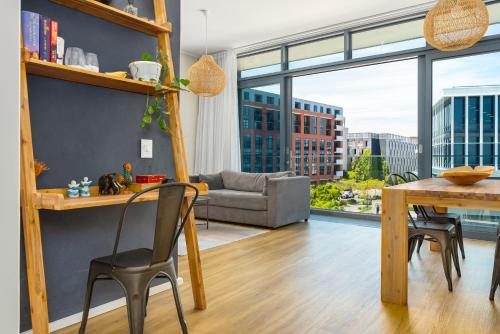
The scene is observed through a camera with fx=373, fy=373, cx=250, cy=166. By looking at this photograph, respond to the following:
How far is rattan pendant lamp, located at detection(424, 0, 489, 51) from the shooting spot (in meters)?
2.75

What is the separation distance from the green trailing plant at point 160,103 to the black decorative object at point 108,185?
45 cm

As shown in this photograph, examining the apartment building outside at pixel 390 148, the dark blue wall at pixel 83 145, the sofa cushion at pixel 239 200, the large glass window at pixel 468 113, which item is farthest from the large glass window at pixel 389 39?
the dark blue wall at pixel 83 145

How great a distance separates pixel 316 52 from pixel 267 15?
1185mm

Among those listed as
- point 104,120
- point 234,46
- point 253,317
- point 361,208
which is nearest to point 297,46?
point 234,46

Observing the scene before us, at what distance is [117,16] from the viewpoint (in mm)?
2174

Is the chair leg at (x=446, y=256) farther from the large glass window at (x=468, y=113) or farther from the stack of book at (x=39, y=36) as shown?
the stack of book at (x=39, y=36)

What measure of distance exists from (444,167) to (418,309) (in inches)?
117

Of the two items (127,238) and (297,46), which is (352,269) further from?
(297,46)

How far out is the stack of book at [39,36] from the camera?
169 cm

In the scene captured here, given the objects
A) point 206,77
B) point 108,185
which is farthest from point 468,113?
point 108,185

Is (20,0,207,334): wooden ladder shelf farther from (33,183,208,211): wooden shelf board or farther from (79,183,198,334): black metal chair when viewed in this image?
(79,183,198,334): black metal chair

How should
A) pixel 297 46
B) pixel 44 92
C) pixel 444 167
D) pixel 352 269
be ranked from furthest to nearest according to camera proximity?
1. pixel 297 46
2. pixel 444 167
3. pixel 352 269
4. pixel 44 92

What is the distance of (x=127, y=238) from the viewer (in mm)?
2432

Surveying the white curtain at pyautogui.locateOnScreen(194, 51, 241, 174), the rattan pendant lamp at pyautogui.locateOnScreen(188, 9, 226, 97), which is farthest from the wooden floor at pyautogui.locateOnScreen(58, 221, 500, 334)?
the white curtain at pyautogui.locateOnScreen(194, 51, 241, 174)
